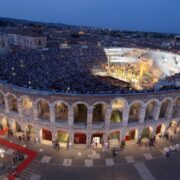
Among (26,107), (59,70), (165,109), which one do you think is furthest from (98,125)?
(59,70)

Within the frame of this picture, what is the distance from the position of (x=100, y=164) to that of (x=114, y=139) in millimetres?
6766

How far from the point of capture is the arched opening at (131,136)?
4228 cm

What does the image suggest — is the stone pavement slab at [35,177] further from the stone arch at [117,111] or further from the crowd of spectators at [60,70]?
the stone arch at [117,111]

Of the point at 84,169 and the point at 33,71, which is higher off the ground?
the point at 33,71

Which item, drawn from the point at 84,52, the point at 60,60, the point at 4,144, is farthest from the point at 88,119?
the point at 84,52

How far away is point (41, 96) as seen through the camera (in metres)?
37.7

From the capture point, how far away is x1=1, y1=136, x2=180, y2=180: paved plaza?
113 feet

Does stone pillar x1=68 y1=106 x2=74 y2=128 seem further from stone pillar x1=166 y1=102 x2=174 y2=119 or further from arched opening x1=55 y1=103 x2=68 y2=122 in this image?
stone pillar x1=166 y1=102 x2=174 y2=119

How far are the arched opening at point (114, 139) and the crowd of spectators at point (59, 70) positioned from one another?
322 inches

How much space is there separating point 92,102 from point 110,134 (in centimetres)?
873

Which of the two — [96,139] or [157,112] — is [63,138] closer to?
[96,139]

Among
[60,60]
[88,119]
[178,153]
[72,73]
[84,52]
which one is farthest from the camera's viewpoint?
[84,52]

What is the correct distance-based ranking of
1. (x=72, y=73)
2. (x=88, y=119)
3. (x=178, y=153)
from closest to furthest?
(x=88, y=119) < (x=178, y=153) < (x=72, y=73)

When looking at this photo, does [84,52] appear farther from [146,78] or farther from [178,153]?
[178,153]
